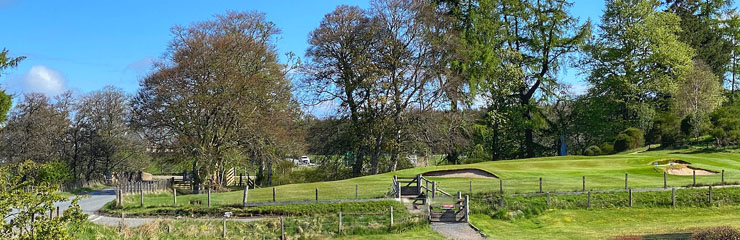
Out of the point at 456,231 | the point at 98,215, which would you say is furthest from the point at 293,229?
the point at 98,215

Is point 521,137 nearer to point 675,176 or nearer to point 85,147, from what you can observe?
point 675,176

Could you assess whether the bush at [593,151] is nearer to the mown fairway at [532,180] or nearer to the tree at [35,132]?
the mown fairway at [532,180]

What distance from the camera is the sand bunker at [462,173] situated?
42.7 metres

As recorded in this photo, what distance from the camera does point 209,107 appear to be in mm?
46688

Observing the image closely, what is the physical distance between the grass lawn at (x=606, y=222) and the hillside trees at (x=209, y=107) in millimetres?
22441

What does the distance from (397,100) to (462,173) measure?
36.9ft

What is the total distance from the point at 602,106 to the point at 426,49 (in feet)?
84.6

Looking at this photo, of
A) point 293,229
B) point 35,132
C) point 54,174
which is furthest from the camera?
point 35,132

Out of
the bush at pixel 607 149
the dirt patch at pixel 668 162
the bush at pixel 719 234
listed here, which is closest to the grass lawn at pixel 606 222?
the bush at pixel 719 234

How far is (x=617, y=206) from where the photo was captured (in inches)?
1321

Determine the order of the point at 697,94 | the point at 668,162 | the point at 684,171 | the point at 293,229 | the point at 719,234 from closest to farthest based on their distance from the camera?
the point at 719,234 < the point at 293,229 < the point at 684,171 < the point at 668,162 < the point at 697,94

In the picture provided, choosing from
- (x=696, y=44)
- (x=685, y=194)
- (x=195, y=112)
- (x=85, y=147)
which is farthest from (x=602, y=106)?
(x=85, y=147)

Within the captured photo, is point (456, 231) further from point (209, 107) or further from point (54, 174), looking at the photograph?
point (54, 174)

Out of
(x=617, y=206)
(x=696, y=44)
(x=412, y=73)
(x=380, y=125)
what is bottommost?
(x=617, y=206)
